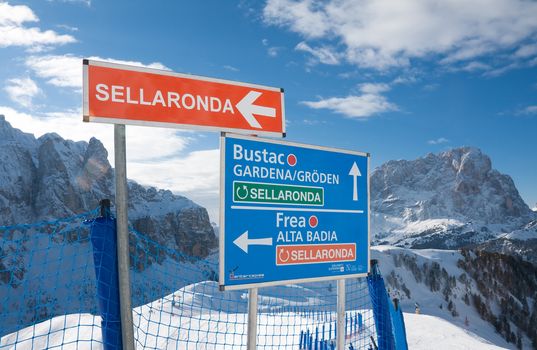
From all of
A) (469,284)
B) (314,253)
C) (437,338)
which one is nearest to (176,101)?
(314,253)

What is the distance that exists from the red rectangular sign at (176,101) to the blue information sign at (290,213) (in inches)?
10.8

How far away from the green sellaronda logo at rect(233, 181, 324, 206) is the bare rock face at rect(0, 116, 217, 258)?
16845cm

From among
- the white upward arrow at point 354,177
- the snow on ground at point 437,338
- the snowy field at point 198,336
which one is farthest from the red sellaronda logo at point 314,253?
the snow on ground at point 437,338

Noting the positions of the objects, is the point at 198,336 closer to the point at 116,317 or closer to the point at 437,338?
the point at 116,317

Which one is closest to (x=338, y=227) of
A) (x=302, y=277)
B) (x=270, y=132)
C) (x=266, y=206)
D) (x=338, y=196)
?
(x=338, y=196)

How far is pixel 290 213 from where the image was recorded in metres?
4.58

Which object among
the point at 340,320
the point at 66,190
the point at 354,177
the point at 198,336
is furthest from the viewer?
the point at 66,190

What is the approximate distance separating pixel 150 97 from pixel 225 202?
1.16 m

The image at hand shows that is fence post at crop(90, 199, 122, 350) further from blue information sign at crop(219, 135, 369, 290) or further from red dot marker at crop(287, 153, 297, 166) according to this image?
red dot marker at crop(287, 153, 297, 166)

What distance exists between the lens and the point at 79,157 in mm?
190125

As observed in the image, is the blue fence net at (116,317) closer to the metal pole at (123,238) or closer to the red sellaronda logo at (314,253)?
the metal pole at (123,238)

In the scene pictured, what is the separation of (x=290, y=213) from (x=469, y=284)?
3911 inches

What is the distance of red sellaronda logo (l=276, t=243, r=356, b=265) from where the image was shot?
451 cm

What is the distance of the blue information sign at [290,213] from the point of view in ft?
13.6
